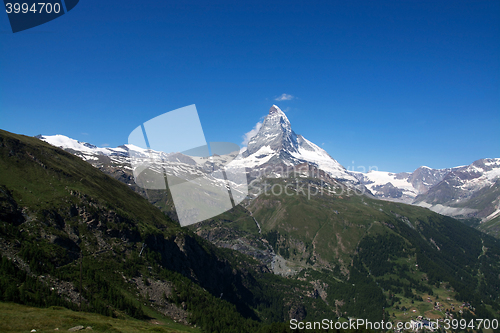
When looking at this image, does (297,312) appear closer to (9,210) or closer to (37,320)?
(9,210)

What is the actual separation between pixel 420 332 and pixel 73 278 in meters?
153

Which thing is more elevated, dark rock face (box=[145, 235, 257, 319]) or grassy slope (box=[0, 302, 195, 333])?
grassy slope (box=[0, 302, 195, 333])

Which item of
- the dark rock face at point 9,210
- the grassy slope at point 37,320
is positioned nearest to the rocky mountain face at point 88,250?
the dark rock face at point 9,210

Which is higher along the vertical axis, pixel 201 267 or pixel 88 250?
pixel 88 250

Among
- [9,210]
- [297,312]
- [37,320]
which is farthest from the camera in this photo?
[297,312]

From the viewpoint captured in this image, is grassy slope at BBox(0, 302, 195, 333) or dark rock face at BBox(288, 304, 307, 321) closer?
grassy slope at BBox(0, 302, 195, 333)

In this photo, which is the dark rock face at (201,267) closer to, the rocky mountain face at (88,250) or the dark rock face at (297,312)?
the rocky mountain face at (88,250)

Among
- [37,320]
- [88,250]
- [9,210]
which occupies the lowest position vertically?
[37,320]

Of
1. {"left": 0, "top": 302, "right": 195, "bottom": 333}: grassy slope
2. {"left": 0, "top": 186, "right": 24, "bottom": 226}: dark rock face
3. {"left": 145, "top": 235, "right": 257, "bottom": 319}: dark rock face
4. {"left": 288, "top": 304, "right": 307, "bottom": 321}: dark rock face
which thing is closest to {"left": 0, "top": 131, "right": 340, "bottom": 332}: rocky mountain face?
{"left": 0, "top": 186, "right": 24, "bottom": 226}: dark rock face

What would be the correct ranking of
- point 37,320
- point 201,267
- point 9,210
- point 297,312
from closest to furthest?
point 37,320 < point 9,210 < point 201,267 < point 297,312

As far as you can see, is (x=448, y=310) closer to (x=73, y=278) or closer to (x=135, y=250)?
(x=135, y=250)

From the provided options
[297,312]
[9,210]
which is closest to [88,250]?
[9,210]

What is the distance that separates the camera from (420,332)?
430 ft

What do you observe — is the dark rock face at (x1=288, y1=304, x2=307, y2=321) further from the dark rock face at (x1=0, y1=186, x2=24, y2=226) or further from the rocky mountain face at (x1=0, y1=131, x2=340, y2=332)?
the dark rock face at (x1=0, y1=186, x2=24, y2=226)
